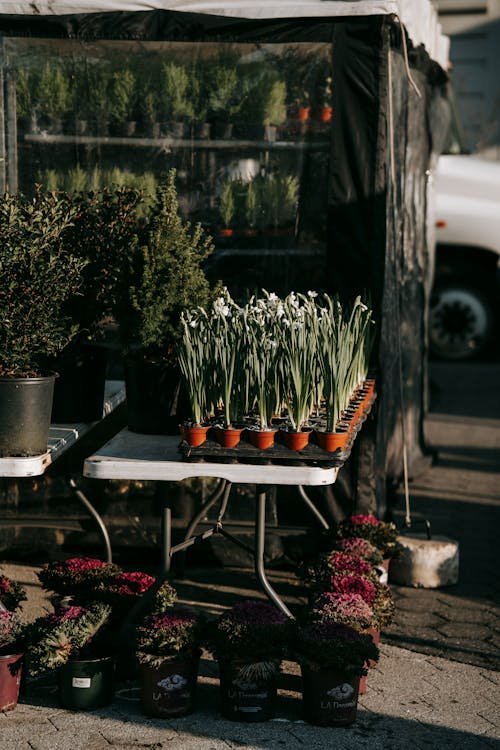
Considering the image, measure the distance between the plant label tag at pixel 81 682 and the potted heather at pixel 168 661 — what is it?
185 millimetres

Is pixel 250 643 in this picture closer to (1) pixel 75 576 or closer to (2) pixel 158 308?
(1) pixel 75 576

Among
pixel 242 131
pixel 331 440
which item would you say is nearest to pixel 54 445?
pixel 331 440

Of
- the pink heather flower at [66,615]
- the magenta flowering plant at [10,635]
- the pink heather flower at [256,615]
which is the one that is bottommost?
the magenta flowering plant at [10,635]

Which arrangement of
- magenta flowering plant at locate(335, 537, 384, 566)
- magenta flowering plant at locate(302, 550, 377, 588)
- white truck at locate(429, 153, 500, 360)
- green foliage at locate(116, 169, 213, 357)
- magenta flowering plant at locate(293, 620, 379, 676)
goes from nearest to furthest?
magenta flowering plant at locate(293, 620, 379, 676) → green foliage at locate(116, 169, 213, 357) → magenta flowering plant at locate(302, 550, 377, 588) → magenta flowering plant at locate(335, 537, 384, 566) → white truck at locate(429, 153, 500, 360)

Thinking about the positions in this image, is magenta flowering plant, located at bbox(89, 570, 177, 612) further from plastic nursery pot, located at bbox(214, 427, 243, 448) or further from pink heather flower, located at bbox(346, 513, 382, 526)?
pink heather flower, located at bbox(346, 513, 382, 526)

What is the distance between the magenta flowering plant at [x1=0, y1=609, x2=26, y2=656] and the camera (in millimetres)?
4074

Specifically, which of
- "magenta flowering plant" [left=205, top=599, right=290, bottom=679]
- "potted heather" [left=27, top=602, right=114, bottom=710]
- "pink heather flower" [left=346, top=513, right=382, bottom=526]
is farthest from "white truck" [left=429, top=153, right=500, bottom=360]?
"potted heather" [left=27, top=602, right=114, bottom=710]

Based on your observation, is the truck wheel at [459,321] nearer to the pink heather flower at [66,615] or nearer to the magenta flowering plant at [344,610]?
the magenta flowering plant at [344,610]

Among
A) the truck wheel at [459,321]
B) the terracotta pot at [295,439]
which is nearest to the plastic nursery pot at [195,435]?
the terracotta pot at [295,439]

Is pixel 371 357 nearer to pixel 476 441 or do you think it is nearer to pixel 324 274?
pixel 324 274

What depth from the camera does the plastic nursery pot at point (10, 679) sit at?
404 centimetres

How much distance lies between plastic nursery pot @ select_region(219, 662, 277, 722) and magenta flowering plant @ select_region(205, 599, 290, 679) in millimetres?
38

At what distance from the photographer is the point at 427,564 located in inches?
218

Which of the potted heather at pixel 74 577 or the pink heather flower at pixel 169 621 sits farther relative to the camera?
the potted heather at pixel 74 577
